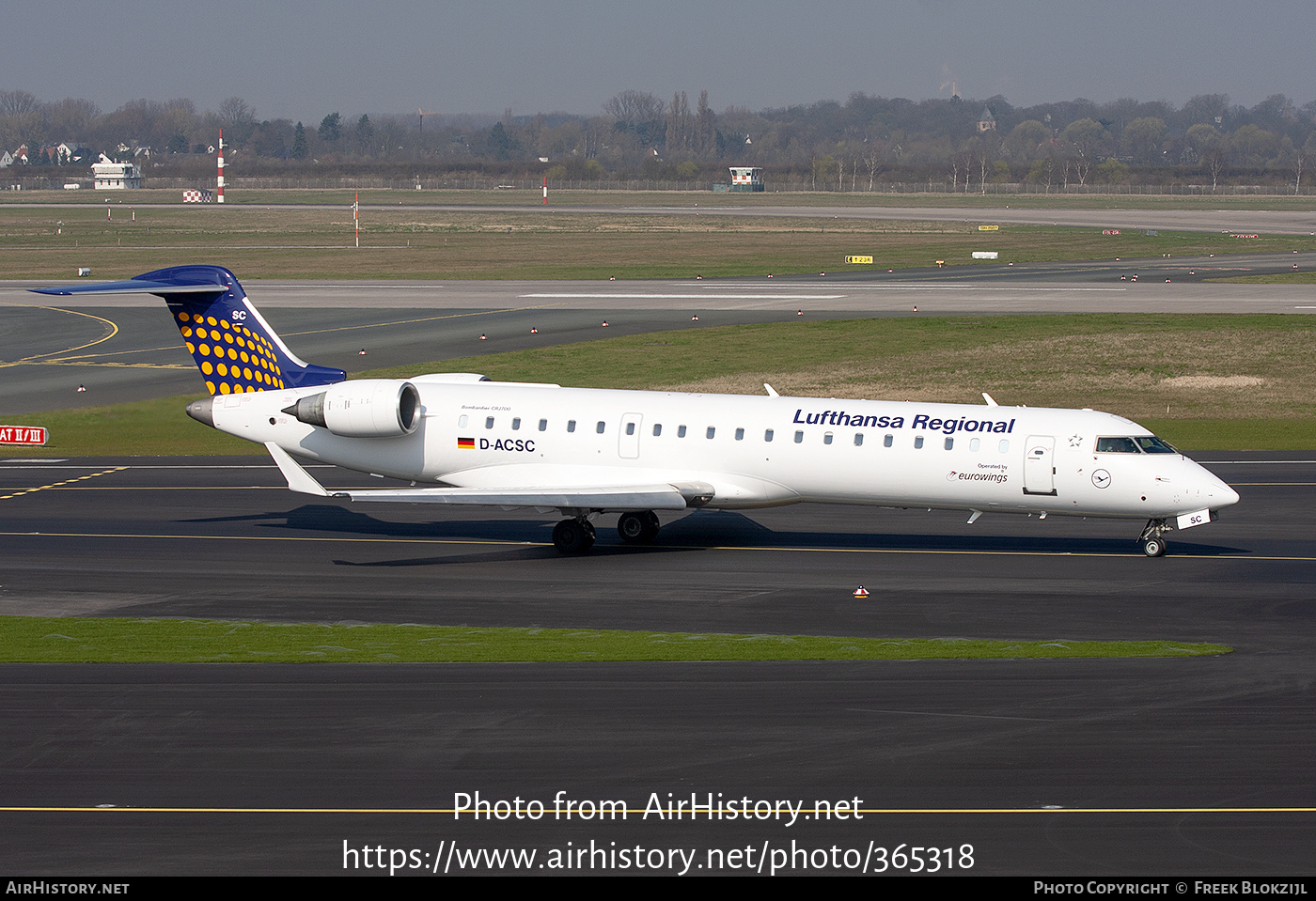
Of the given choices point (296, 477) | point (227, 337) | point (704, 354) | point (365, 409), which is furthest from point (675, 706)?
point (704, 354)

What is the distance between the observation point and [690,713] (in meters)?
20.4

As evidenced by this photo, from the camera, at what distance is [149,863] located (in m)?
15.4

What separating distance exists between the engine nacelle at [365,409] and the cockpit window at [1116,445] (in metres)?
15.9

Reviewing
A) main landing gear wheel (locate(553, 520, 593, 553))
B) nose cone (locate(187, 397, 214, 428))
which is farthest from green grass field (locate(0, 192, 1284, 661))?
nose cone (locate(187, 397, 214, 428))

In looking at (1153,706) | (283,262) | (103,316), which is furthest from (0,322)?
(1153,706)

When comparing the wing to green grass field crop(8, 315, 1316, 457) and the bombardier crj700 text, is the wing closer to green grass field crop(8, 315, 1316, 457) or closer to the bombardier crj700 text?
the bombardier crj700 text

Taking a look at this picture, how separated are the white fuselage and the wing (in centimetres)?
66

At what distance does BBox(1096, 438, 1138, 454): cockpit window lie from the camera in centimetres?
3052

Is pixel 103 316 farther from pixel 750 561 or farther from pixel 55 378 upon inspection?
pixel 750 561

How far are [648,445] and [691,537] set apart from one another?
10.3 ft

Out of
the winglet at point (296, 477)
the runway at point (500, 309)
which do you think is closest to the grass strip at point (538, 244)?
the runway at point (500, 309)

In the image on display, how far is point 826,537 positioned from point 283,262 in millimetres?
81759

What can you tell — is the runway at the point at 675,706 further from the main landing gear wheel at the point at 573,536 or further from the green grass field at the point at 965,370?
the green grass field at the point at 965,370

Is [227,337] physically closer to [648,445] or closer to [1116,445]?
[648,445]
